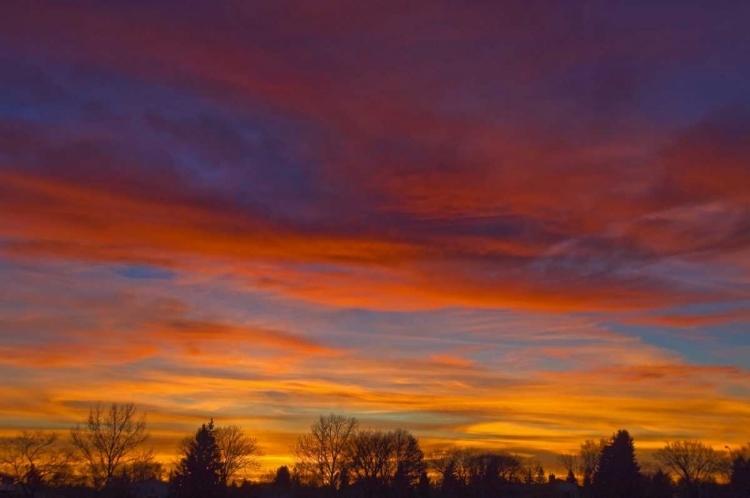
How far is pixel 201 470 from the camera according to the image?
9125 cm

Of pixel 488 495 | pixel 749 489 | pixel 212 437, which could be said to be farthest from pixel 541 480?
pixel 212 437

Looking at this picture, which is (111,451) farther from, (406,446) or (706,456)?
(706,456)

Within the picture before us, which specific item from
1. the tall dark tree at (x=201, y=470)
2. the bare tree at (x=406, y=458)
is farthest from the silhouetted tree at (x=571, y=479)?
the tall dark tree at (x=201, y=470)

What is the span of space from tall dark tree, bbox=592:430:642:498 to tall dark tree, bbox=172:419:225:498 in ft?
176

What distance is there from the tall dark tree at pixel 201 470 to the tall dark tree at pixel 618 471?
5358cm

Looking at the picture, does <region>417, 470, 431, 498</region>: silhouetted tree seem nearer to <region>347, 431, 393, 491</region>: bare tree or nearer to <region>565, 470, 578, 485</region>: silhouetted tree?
<region>347, 431, 393, 491</region>: bare tree

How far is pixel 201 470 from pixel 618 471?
2285 inches

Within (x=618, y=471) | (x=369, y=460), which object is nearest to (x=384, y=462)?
(x=369, y=460)

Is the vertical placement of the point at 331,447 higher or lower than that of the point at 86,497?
higher

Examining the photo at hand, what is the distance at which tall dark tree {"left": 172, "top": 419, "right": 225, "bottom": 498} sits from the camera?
296 feet

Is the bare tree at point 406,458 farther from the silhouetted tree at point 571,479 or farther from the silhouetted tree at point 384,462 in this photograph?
the silhouetted tree at point 571,479

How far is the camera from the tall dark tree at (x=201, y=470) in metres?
90.3

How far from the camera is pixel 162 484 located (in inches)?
5541

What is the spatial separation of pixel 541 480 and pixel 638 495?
94.7 metres
